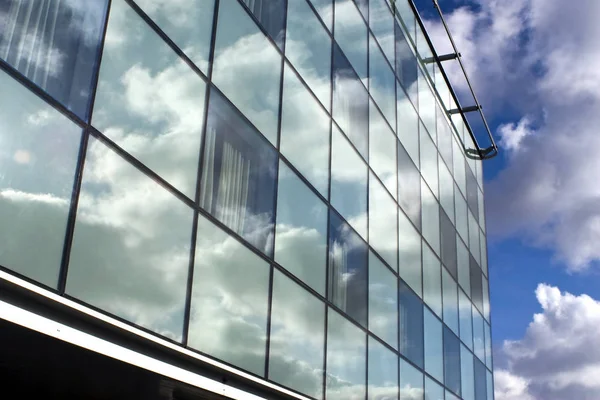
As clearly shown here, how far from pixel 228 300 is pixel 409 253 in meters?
10.0

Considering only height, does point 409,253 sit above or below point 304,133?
above

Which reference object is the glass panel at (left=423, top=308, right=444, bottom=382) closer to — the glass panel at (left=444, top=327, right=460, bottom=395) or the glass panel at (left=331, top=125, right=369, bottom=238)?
the glass panel at (left=444, top=327, right=460, bottom=395)

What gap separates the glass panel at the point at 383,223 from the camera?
1764 cm

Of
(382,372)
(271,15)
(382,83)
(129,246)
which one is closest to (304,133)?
(271,15)

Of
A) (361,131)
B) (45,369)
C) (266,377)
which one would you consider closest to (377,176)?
(361,131)

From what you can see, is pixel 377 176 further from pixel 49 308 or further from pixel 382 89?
pixel 49 308

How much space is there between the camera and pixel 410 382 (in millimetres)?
18703

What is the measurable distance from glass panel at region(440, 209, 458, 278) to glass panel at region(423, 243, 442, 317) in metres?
1.15

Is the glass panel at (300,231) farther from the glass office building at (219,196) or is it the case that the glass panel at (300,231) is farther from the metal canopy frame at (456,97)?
the metal canopy frame at (456,97)

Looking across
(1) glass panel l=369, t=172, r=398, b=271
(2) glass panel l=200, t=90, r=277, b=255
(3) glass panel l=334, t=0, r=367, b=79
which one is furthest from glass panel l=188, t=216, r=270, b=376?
(3) glass panel l=334, t=0, r=367, b=79

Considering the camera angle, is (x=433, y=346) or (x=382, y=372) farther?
(x=433, y=346)

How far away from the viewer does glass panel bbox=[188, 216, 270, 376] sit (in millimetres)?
10234

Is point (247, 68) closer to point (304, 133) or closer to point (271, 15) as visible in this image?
point (271, 15)

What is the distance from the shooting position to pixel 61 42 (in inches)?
333
